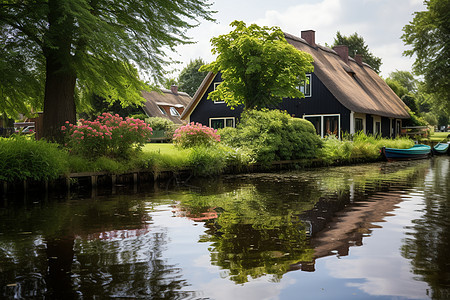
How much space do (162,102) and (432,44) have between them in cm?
2507

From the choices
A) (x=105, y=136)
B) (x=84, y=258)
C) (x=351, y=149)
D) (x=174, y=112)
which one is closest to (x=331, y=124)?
(x=351, y=149)

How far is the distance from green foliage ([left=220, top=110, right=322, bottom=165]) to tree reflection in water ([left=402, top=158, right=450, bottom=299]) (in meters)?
9.28

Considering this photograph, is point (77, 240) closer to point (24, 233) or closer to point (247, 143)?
point (24, 233)

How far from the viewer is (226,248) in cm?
516

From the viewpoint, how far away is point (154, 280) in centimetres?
402

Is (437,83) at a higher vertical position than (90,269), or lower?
higher

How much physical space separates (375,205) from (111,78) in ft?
28.7

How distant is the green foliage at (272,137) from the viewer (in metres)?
17.6

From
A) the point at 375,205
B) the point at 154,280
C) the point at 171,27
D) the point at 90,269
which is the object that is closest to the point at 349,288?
the point at 154,280

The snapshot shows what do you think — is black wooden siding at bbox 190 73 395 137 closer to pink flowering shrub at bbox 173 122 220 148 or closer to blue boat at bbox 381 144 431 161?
blue boat at bbox 381 144 431 161

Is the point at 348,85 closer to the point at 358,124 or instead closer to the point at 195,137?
the point at 358,124

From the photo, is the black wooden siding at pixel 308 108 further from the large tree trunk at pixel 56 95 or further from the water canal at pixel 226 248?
the water canal at pixel 226 248

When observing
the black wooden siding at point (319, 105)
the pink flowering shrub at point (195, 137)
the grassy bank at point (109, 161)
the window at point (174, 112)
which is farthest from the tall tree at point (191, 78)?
the pink flowering shrub at point (195, 137)

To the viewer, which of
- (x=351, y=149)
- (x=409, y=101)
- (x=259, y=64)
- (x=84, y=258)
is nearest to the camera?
(x=84, y=258)
